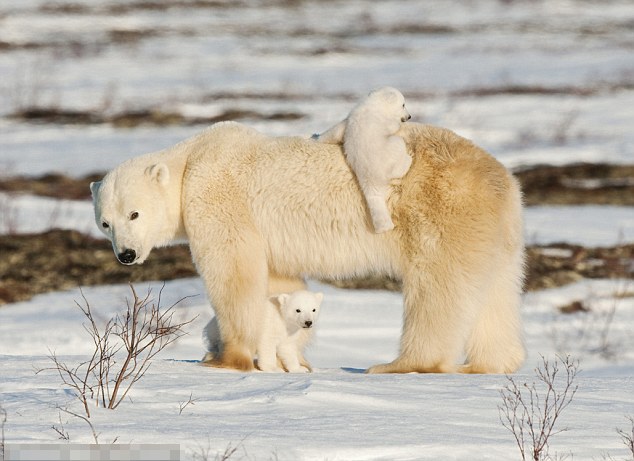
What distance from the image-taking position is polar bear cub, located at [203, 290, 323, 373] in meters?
6.00

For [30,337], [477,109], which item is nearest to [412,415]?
[30,337]

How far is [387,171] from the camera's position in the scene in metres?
5.55

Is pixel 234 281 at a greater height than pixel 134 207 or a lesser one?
lesser

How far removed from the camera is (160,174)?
596cm

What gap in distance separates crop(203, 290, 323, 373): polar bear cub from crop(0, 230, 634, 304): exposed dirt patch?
12.9 feet

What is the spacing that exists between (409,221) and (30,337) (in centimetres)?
394

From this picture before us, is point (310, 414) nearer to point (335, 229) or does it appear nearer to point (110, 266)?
point (335, 229)

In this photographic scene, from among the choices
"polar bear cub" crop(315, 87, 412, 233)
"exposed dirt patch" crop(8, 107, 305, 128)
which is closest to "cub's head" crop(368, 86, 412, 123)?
"polar bear cub" crop(315, 87, 412, 233)

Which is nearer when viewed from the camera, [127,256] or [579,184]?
[127,256]

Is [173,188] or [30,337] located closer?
[173,188]

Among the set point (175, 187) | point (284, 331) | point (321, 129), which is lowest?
point (284, 331)

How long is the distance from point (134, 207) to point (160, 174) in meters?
0.24

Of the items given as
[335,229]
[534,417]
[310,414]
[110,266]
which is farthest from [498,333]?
[110,266]

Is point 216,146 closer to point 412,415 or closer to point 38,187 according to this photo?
point 412,415
